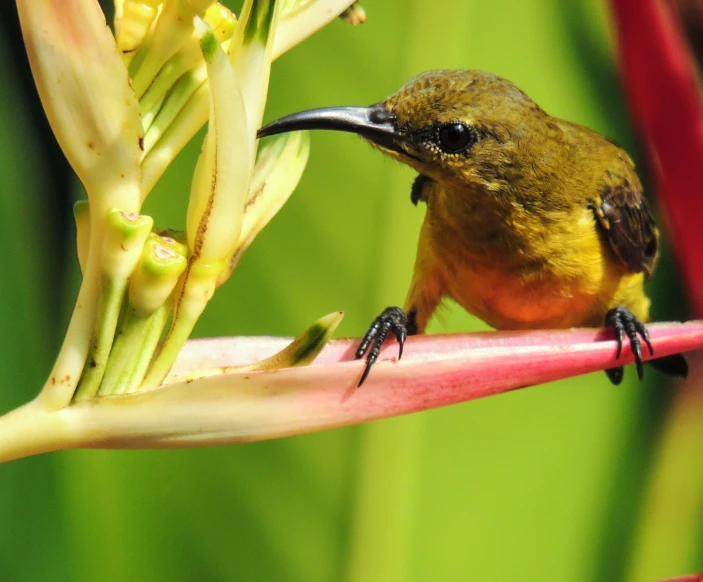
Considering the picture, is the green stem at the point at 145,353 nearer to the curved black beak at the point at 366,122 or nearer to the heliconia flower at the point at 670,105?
the curved black beak at the point at 366,122

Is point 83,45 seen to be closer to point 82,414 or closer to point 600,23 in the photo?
point 82,414

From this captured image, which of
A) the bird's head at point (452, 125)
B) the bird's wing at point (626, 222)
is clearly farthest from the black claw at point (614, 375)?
the bird's head at point (452, 125)

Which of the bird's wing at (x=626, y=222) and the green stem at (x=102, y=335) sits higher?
the bird's wing at (x=626, y=222)

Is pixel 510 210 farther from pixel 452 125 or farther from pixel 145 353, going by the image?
pixel 145 353

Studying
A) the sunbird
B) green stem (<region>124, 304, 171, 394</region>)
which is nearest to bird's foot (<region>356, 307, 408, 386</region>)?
the sunbird

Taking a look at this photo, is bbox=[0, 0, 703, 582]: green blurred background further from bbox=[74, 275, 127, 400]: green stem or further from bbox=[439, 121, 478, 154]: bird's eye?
bbox=[74, 275, 127, 400]: green stem

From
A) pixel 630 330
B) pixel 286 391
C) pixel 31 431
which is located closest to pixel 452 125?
pixel 630 330
